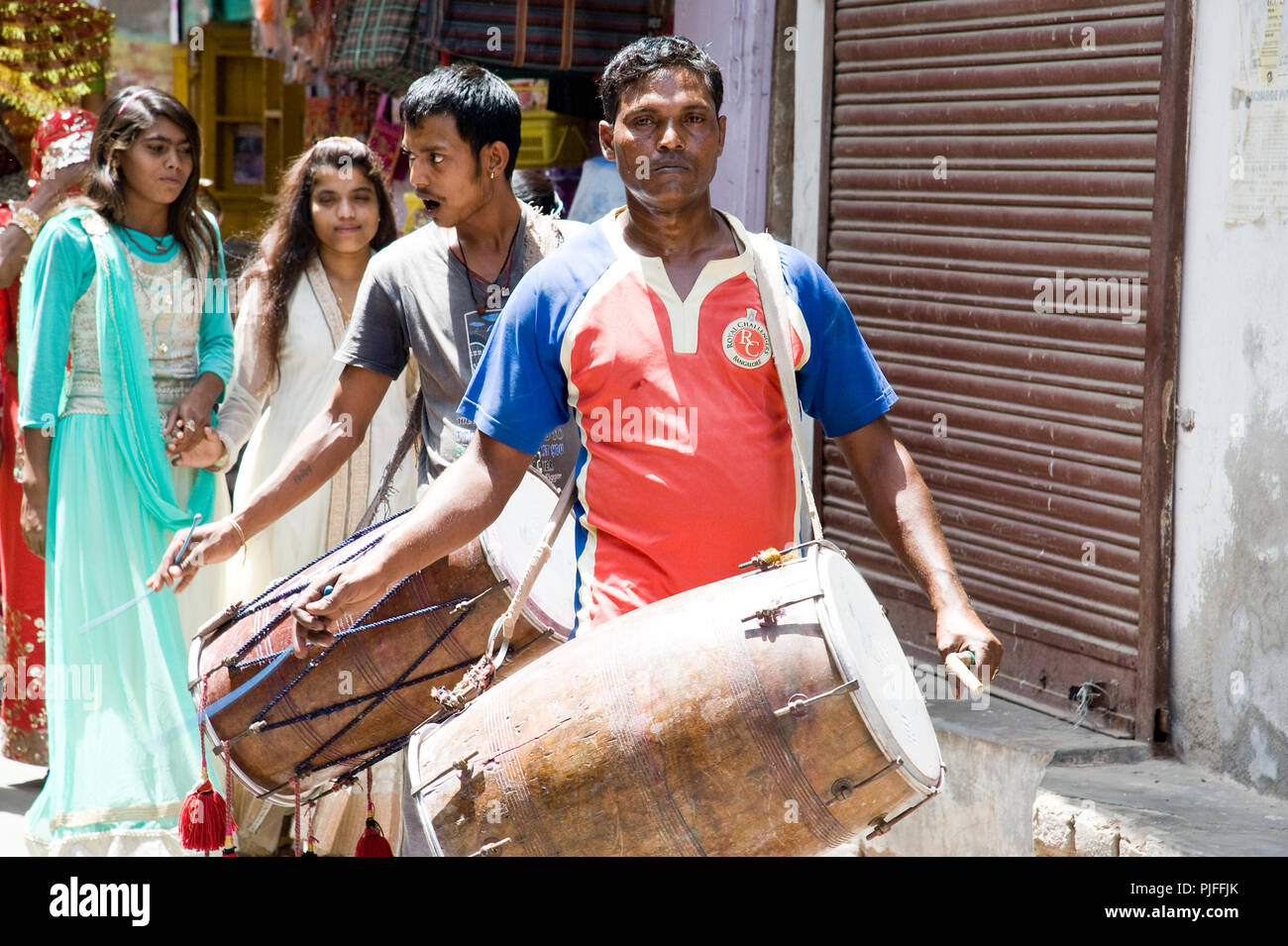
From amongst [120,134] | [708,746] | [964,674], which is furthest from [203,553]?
[120,134]

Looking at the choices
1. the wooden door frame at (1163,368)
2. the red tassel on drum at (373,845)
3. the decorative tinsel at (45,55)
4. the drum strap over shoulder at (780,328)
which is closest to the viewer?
the drum strap over shoulder at (780,328)

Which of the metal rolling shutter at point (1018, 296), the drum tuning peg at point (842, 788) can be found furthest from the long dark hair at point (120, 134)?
the drum tuning peg at point (842, 788)

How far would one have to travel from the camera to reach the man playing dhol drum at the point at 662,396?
261 centimetres

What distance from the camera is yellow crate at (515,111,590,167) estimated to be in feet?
23.6

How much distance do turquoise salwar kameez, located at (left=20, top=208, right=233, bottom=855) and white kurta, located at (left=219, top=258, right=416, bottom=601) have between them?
0.76 feet

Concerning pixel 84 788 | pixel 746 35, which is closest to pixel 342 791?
pixel 84 788

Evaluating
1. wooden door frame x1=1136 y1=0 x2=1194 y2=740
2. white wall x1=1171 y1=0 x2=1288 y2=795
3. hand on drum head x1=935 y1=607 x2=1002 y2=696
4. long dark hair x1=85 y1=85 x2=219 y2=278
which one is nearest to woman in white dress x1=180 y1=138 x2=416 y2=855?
long dark hair x1=85 y1=85 x2=219 y2=278

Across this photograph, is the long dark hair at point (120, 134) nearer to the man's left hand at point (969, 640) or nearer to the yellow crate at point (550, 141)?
the yellow crate at point (550, 141)

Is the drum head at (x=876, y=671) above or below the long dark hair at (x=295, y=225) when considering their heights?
below

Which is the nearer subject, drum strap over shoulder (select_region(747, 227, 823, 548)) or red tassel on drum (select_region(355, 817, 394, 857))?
drum strap over shoulder (select_region(747, 227, 823, 548))

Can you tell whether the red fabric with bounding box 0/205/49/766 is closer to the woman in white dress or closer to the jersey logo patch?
the woman in white dress

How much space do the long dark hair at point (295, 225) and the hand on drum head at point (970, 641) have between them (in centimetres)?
287

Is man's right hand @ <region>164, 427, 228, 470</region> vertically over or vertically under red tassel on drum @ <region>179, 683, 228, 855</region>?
over

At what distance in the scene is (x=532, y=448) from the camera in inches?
108
